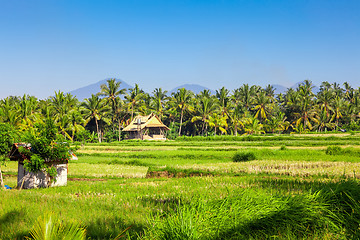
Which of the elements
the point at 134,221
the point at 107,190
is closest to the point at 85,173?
the point at 107,190

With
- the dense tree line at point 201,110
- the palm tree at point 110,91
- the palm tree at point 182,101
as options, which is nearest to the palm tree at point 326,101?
the dense tree line at point 201,110

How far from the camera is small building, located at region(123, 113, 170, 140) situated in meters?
56.3

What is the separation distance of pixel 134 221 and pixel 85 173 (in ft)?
41.7

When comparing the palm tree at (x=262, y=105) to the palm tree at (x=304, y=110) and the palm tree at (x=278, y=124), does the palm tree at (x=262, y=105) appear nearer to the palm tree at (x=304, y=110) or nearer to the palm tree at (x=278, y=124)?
the palm tree at (x=278, y=124)

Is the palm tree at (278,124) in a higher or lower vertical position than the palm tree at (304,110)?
lower

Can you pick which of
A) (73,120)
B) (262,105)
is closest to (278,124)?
(262,105)

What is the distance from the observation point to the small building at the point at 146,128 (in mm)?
56312

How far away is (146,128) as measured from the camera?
5731 cm

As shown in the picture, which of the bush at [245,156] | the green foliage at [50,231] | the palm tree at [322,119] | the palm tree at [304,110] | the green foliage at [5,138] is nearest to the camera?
the green foliage at [50,231]

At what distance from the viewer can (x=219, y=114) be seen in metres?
63.2

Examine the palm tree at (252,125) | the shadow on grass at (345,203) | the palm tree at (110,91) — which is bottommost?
the shadow on grass at (345,203)

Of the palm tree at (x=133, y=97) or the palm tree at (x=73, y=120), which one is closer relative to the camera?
the palm tree at (x=73, y=120)

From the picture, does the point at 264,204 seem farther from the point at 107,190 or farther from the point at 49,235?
the point at 107,190

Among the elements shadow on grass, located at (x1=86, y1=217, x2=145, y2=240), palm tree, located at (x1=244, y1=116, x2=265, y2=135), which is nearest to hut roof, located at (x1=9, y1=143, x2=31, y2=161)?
shadow on grass, located at (x1=86, y1=217, x2=145, y2=240)
